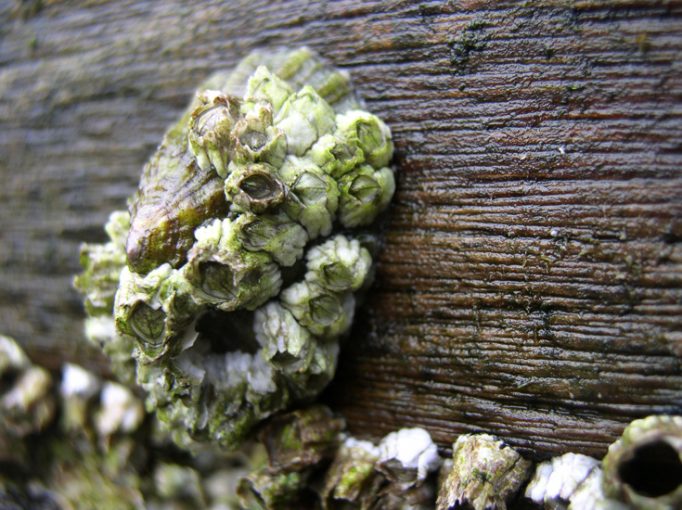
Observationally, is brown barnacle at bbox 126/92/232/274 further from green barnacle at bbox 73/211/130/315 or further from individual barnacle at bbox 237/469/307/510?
individual barnacle at bbox 237/469/307/510

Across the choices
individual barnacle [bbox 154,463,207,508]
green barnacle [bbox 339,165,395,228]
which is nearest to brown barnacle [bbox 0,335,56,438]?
individual barnacle [bbox 154,463,207,508]

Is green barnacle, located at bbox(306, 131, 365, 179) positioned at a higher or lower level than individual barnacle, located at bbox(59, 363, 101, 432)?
higher

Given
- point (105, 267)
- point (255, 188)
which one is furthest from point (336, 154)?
point (105, 267)

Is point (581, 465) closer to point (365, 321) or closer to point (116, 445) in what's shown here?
point (365, 321)

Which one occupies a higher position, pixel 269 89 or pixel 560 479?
pixel 269 89

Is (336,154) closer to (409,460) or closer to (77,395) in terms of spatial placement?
(409,460)

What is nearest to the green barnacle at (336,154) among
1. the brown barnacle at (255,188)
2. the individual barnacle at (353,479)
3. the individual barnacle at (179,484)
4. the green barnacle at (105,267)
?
the brown barnacle at (255,188)
